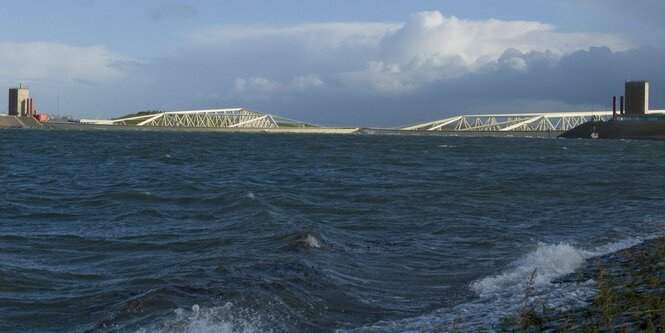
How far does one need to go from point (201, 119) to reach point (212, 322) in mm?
169749

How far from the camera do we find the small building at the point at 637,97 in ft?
439

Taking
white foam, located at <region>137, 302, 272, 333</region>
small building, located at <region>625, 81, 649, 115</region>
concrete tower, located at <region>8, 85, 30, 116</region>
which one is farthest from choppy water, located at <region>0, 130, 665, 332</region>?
concrete tower, located at <region>8, 85, 30, 116</region>

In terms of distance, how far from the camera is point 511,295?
9.95 m

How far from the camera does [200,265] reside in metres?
12.3

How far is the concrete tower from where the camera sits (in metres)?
166

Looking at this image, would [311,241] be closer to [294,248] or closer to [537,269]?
[294,248]

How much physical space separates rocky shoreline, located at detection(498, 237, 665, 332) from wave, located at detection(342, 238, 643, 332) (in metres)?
0.19

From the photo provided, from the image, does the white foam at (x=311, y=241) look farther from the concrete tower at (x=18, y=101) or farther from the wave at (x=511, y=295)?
the concrete tower at (x=18, y=101)

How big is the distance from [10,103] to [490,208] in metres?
162

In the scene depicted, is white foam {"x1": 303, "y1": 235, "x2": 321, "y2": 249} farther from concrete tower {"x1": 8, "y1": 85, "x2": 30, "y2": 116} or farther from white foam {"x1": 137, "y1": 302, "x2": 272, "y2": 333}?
concrete tower {"x1": 8, "y1": 85, "x2": 30, "y2": 116}

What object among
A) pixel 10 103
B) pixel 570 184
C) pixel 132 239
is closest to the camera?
pixel 132 239

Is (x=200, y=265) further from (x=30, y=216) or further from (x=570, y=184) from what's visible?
(x=570, y=184)

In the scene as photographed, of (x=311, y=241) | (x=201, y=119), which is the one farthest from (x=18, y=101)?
(x=311, y=241)

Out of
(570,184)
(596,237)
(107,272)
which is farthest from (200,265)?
(570,184)
